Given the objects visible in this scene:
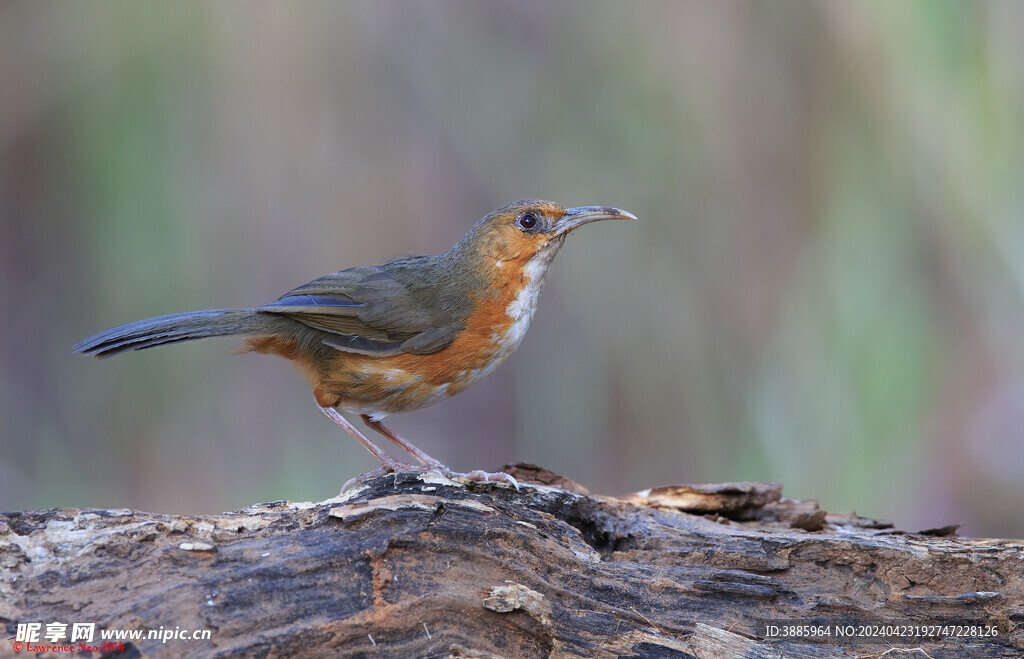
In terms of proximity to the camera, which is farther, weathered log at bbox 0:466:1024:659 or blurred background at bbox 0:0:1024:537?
blurred background at bbox 0:0:1024:537

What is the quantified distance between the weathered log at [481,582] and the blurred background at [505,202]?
261 centimetres

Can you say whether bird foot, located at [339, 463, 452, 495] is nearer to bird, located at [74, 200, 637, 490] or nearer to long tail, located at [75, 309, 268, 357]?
bird, located at [74, 200, 637, 490]

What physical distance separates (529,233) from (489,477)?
1532mm

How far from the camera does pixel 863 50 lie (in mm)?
6559

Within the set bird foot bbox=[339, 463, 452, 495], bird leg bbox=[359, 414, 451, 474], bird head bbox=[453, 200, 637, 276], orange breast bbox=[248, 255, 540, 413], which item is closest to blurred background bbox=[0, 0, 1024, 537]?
bird leg bbox=[359, 414, 451, 474]

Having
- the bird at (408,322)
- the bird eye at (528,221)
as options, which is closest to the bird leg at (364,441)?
the bird at (408,322)

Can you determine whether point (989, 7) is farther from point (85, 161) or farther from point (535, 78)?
point (85, 161)

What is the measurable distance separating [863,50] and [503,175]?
300 cm

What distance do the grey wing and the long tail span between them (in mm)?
135

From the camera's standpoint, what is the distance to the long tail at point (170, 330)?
4031 millimetres

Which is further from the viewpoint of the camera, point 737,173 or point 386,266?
point 737,173

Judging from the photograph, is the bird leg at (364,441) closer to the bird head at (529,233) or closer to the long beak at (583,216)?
the bird head at (529,233)

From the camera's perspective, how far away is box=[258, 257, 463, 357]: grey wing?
4.45m

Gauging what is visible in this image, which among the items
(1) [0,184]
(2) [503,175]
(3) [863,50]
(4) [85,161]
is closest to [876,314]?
(3) [863,50]
